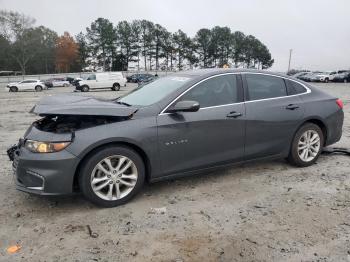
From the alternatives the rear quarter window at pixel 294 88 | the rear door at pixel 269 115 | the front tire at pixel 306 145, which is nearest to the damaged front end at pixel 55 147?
the rear door at pixel 269 115

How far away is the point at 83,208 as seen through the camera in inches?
159

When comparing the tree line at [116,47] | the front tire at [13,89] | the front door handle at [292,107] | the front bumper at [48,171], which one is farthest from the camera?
the tree line at [116,47]

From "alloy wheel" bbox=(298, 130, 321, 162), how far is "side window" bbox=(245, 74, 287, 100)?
29.2 inches

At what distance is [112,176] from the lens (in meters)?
3.97

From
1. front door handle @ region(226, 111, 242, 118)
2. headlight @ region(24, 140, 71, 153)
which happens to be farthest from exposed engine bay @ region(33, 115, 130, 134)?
front door handle @ region(226, 111, 242, 118)

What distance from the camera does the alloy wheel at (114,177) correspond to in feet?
12.9

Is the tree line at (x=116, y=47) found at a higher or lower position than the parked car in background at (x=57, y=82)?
higher

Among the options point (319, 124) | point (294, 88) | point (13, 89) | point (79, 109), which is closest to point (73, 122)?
point (79, 109)

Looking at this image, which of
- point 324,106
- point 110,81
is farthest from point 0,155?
point 110,81

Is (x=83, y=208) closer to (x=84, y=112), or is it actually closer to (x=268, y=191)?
(x=84, y=112)

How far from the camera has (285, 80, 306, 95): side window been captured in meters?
5.25

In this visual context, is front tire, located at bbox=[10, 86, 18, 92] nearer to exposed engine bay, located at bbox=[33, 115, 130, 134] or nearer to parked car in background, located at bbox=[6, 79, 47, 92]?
parked car in background, located at bbox=[6, 79, 47, 92]

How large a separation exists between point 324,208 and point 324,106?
2.04 m

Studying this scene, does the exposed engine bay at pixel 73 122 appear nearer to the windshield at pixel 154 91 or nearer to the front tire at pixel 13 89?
the windshield at pixel 154 91
